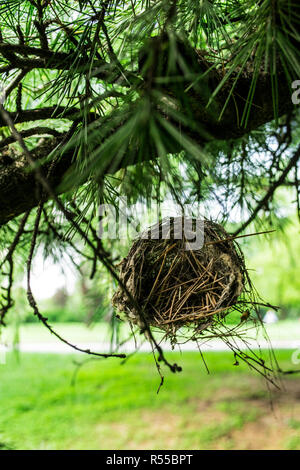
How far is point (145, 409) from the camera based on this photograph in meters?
3.71

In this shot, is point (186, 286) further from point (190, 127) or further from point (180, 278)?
point (190, 127)

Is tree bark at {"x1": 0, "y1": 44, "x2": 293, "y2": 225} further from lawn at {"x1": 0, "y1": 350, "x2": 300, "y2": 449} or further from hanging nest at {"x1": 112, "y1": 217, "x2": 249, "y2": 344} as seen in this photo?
lawn at {"x1": 0, "y1": 350, "x2": 300, "y2": 449}

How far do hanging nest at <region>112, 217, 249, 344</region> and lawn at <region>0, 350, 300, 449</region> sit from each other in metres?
1.52

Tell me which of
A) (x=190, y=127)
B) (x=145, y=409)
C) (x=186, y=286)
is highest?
(x=190, y=127)

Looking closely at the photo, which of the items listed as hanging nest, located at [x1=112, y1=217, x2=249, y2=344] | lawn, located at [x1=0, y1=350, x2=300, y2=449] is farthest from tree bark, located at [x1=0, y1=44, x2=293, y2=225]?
lawn, located at [x1=0, y1=350, x2=300, y2=449]

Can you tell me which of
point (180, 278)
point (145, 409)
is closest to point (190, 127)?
point (180, 278)

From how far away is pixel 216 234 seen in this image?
78 cm

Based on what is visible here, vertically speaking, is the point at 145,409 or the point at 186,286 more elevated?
the point at 186,286

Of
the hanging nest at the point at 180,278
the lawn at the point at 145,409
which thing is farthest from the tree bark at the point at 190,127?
the lawn at the point at 145,409

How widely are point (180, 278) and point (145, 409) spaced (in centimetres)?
322

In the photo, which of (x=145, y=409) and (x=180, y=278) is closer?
(x=180, y=278)

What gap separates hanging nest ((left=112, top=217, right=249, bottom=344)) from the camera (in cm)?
68

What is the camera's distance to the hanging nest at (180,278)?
683mm

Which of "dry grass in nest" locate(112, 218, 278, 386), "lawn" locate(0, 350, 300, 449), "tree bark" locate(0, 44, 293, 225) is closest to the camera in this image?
"dry grass in nest" locate(112, 218, 278, 386)
